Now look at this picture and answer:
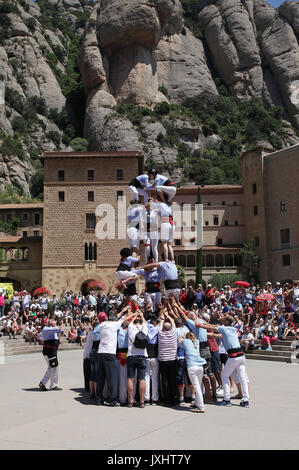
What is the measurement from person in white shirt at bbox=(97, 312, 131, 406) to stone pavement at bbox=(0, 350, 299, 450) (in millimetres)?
384

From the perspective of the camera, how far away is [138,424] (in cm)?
824

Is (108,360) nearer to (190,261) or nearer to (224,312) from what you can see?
(224,312)

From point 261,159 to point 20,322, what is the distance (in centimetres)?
4865

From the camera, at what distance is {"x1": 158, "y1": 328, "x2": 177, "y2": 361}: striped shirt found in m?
10.0

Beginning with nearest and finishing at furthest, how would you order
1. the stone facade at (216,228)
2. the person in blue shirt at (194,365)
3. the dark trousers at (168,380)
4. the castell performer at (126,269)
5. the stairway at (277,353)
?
the person in blue shirt at (194,365)
the dark trousers at (168,380)
the castell performer at (126,269)
the stairway at (277,353)
the stone facade at (216,228)

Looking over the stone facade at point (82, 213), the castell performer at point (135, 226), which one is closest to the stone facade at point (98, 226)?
the stone facade at point (82, 213)

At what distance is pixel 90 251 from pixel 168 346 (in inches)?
1786

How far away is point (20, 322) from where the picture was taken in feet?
88.1

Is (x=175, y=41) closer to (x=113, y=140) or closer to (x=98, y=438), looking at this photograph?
(x=113, y=140)

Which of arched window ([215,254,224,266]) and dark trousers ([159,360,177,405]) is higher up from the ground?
arched window ([215,254,224,266])

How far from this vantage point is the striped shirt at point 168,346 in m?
10.0

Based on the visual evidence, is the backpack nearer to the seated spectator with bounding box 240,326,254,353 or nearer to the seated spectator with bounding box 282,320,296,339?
the seated spectator with bounding box 240,326,254,353

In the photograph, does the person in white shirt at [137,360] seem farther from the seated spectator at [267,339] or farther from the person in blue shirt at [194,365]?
the seated spectator at [267,339]

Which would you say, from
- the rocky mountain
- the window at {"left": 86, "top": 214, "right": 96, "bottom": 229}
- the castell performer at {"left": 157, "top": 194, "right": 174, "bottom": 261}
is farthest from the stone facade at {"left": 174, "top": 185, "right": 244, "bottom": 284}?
the castell performer at {"left": 157, "top": 194, "right": 174, "bottom": 261}
